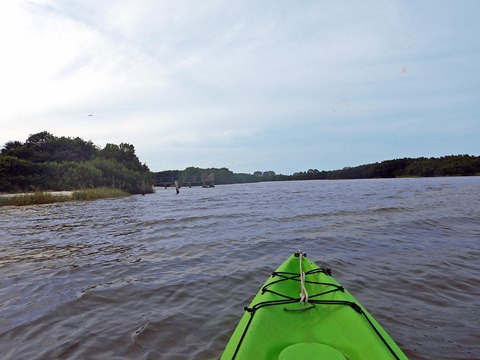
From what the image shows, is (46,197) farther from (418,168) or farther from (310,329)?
(418,168)

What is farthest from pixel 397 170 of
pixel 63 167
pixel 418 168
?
pixel 63 167

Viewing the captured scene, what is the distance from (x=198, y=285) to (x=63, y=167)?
48054mm

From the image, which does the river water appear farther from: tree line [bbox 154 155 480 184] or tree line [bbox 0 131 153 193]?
tree line [bbox 154 155 480 184]

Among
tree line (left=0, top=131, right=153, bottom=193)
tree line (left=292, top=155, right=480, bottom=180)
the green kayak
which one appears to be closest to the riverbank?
tree line (left=0, top=131, right=153, bottom=193)

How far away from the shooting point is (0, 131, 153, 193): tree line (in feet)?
140

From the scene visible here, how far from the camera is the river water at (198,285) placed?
383cm

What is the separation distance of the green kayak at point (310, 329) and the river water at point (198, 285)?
0.88m

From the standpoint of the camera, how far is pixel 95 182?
46.1 metres

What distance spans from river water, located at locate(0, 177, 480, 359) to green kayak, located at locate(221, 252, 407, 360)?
34.6 inches

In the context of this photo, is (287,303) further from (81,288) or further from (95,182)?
(95,182)

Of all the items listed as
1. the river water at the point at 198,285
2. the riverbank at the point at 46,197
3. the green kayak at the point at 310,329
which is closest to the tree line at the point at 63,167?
the riverbank at the point at 46,197

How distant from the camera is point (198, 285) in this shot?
588 centimetres

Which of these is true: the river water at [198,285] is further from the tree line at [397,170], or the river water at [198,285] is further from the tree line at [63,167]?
the tree line at [397,170]

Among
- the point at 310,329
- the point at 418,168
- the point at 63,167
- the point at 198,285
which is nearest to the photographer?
the point at 310,329
